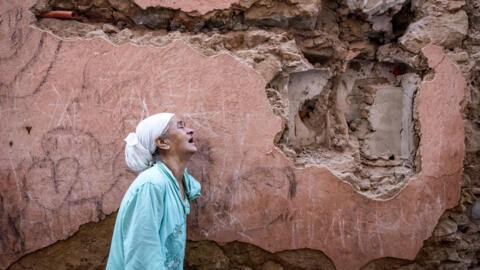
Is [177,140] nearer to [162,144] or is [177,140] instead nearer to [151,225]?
[162,144]

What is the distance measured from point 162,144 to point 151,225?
0.48 m

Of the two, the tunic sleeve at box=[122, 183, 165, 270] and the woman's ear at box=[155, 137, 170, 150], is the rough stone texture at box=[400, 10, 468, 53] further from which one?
the tunic sleeve at box=[122, 183, 165, 270]

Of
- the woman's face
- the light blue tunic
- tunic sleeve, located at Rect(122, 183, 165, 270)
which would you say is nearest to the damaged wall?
the woman's face

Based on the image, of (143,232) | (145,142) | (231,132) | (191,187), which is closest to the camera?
(143,232)

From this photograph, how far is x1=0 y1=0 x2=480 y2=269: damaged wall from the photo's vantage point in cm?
239

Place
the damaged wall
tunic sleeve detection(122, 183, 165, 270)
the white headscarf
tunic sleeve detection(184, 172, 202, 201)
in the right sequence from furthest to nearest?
the damaged wall
tunic sleeve detection(184, 172, 202, 201)
the white headscarf
tunic sleeve detection(122, 183, 165, 270)

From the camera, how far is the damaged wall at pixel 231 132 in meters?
2.39

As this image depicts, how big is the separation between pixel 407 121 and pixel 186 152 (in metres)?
1.73

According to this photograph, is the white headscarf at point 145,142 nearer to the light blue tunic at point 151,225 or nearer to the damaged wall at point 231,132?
the light blue tunic at point 151,225

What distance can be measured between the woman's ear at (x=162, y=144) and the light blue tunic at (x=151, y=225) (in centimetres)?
10

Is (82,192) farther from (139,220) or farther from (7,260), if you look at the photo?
(139,220)

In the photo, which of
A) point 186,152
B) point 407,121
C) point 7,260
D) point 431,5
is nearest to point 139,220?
point 186,152

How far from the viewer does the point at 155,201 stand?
170cm

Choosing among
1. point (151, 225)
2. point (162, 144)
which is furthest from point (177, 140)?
point (151, 225)
